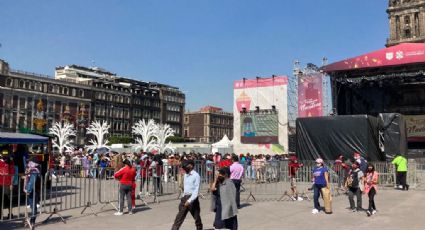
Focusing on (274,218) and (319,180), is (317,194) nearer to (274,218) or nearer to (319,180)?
(319,180)

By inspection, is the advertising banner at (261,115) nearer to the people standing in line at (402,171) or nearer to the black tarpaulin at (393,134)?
the black tarpaulin at (393,134)

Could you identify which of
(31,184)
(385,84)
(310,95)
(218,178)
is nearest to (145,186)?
(31,184)

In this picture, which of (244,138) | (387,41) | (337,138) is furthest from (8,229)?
(387,41)

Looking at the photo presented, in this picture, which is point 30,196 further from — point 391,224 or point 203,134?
point 203,134

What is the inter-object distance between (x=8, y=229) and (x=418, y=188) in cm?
1775

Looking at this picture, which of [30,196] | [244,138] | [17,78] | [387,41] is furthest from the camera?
[17,78]

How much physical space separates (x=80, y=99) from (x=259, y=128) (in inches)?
2586

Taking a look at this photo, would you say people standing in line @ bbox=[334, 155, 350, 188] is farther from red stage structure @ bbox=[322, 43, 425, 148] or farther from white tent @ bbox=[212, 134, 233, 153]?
white tent @ bbox=[212, 134, 233, 153]

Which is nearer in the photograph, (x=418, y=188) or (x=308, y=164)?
(x=418, y=188)

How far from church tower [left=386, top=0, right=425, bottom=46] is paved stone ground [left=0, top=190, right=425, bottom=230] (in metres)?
56.1

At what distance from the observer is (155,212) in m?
13.1

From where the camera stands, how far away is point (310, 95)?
1665 inches

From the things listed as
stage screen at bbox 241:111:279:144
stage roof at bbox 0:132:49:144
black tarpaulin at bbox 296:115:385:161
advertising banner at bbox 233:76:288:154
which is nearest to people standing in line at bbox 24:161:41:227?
stage roof at bbox 0:132:49:144

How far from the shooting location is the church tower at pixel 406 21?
212 feet
